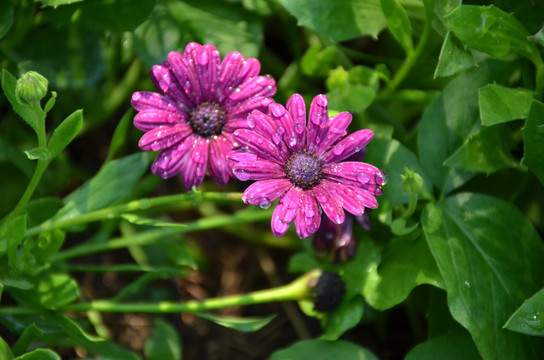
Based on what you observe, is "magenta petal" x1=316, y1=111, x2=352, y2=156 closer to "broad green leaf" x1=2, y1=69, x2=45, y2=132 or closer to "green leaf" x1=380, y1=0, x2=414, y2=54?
"green leaf" x1=380, y1=0, x2=414, y2=54

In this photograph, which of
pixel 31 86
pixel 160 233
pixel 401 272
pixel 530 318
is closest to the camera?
pixel 31 86

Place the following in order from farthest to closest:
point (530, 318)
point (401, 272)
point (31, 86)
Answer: point (401, 272) < point (530, 318) < point (31, 86)

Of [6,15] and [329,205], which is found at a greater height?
[6,15]

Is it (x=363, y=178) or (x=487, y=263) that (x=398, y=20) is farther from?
(x=487, y=263)

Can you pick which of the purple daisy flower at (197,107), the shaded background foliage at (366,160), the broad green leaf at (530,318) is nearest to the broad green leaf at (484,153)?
the shaded background foliage at (366,160)

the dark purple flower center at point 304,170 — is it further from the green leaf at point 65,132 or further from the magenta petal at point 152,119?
the green leaf at point 65,132

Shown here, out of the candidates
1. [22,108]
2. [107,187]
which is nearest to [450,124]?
[107,187]
